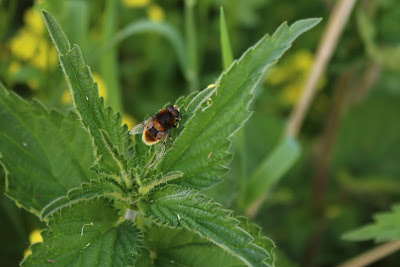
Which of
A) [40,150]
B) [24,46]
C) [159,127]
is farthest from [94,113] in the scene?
[24,46]

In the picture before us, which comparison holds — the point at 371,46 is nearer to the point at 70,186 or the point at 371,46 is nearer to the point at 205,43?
the point at 205,43

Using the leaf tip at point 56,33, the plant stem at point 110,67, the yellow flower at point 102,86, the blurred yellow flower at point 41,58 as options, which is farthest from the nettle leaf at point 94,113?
the blurred yellow flower at point 41,58

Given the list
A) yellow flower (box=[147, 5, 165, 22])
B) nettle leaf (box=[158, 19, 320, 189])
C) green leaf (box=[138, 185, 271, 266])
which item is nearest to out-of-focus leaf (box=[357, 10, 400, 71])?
yellow flower (box=[147, 5, 165, 22])

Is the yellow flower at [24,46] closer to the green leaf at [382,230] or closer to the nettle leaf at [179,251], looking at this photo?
the nettle leaf at [179,251]

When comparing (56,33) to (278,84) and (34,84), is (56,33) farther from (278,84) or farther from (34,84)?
(278,84)

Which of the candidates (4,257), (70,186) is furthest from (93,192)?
(4,257)

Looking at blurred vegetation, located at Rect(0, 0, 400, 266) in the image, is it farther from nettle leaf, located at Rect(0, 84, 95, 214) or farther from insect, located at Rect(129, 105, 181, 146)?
insect, located at Rect(129, 105, 181, 146)
